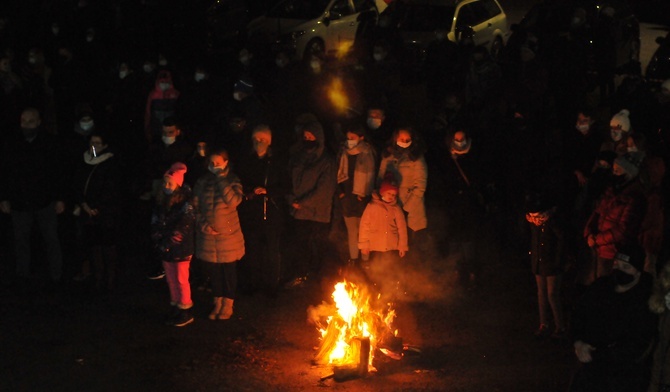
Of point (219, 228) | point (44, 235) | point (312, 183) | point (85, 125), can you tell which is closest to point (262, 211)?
point (312, 183)

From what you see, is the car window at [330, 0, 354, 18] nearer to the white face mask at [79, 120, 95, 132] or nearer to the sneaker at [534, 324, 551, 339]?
the white face mask at [79, 120, 95, 132]

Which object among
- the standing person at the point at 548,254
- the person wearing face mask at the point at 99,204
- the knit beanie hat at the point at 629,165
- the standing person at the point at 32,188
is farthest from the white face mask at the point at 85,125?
the knit beanie hat at the point at 629,165

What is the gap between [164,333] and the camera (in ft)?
34.6

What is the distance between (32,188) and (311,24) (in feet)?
29.5

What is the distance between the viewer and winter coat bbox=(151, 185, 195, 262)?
10633 millimetres

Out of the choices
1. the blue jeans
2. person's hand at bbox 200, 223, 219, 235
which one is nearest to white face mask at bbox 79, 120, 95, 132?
the blue jeans

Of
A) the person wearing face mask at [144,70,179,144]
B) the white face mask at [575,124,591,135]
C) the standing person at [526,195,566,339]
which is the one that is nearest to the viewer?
the standing person at [526,195,566,339]

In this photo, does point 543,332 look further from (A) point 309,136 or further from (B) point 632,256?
(A) point 309,136

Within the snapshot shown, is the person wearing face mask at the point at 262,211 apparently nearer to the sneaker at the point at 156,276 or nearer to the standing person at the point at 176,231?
the standing person at the point at 176,231

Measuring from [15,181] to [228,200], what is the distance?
10.1 ft

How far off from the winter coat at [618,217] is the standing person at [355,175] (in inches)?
112

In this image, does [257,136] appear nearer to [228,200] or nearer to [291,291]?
[228,200]

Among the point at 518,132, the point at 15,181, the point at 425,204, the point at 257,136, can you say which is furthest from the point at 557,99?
the point at 15,181

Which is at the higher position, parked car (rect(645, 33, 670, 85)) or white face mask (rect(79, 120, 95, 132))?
parked car (rect(645, 33, 670, 85))
